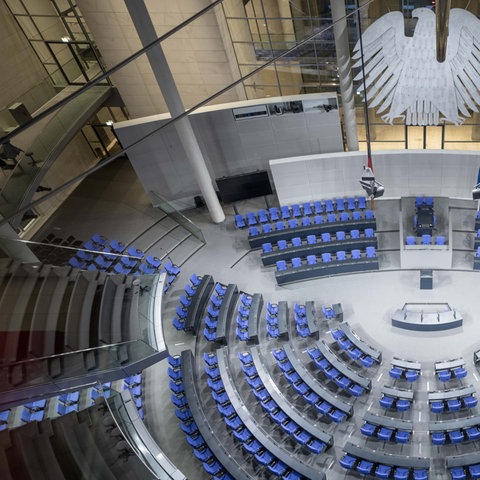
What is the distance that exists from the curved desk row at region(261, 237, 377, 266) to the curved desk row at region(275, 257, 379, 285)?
556 mm

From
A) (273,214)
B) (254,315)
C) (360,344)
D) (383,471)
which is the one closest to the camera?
(383,471)

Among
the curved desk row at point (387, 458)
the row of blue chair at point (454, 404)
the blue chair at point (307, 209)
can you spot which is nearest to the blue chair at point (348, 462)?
the curved desk row at point (387, 458)

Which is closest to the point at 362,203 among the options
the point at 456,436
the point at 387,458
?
the point at 456,436

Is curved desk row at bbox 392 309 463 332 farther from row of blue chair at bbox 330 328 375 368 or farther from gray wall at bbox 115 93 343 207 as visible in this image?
gray wall at bbox 115 93 343 207

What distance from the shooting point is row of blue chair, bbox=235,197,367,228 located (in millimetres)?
16422

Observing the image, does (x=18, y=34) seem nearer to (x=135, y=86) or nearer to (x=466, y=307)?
(x=135, y=86)

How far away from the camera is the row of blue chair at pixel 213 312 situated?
1401 cm

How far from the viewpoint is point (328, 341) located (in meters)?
13.8

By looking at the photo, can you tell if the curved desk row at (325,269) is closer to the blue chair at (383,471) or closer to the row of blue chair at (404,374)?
the row of blue chair at (404,374)

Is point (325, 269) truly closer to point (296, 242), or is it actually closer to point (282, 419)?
point (296, 242)

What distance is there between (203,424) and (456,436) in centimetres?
567

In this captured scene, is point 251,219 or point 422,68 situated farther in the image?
point 251,219

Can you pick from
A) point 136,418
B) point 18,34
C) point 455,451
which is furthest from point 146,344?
point 18,34

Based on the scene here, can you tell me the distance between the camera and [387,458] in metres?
10.6
